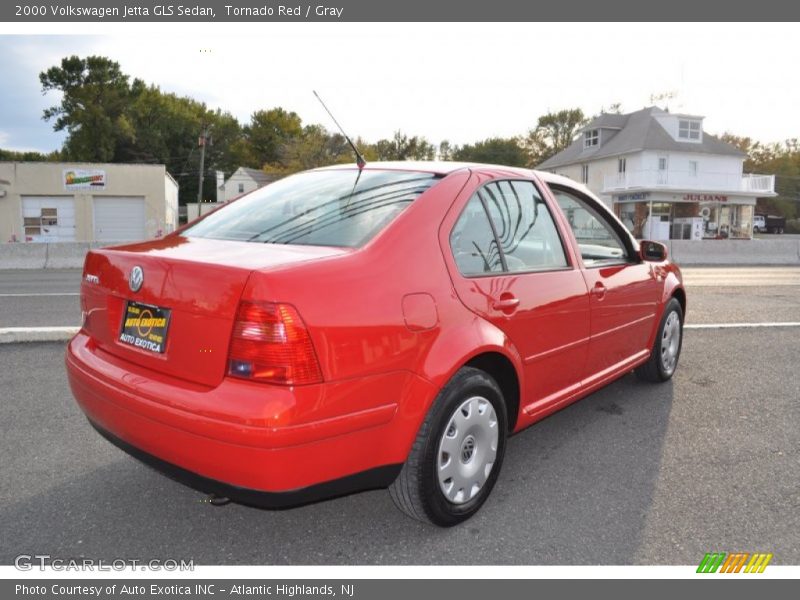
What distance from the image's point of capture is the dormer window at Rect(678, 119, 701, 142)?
44.1 metres

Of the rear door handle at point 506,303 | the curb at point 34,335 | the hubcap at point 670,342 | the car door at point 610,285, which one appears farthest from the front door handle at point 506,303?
the curb at point 34,335

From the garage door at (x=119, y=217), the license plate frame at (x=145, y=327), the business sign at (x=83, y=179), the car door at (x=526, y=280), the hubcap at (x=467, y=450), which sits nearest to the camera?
the license plate frame at (x=145, y=327)

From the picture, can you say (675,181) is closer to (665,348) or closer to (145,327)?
(665,348)

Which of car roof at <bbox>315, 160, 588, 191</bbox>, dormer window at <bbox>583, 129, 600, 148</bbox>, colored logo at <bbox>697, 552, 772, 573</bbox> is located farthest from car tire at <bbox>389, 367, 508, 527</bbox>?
dormer window at <bbox>583, 129, 600, 148</bbox>

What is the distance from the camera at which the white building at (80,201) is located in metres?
33.6

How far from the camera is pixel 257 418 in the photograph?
2195 millimetres

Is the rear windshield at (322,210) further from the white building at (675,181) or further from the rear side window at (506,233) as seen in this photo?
the white building at (675,181)

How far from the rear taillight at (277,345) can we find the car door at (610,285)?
6.96 feet

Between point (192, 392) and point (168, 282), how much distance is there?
0.46 meters

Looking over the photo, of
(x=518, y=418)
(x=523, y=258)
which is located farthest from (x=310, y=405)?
(x=523, y=258)

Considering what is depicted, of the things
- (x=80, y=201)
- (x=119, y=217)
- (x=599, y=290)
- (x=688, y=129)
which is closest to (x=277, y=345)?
(x=599, y=290)

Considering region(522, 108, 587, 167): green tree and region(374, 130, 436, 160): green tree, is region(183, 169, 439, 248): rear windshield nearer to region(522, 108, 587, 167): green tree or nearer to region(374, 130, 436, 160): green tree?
region(374, 130, 436, 160): green tree

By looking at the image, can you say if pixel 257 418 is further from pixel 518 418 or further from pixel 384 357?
pixel 518 418

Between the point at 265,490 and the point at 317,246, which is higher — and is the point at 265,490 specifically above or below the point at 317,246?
below
